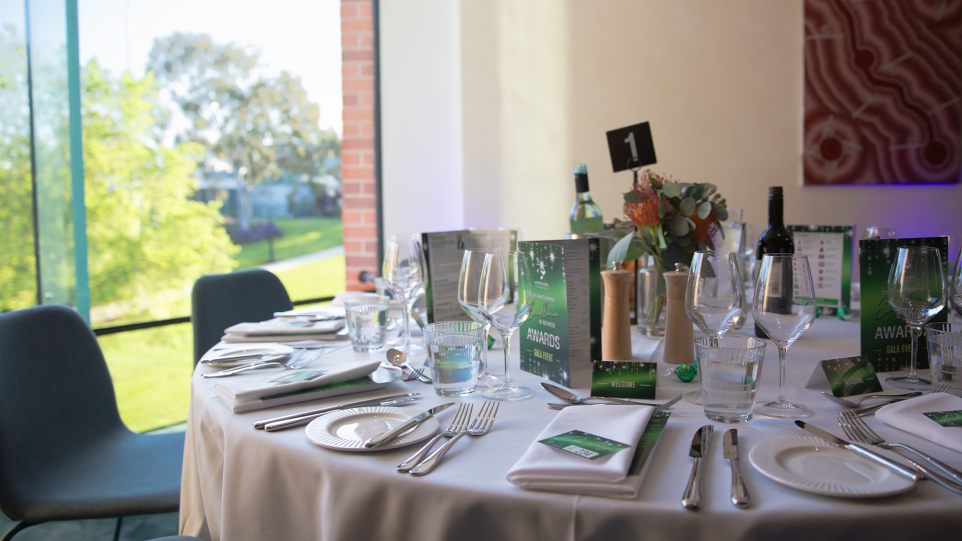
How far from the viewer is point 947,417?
86cm

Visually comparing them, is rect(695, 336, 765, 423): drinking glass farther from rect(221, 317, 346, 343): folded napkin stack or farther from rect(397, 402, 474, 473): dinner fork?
rect(221, 317, 346, 343): folded napkin stack

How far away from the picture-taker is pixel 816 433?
0.82 meters

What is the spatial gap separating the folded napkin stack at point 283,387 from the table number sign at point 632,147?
3.35 feet

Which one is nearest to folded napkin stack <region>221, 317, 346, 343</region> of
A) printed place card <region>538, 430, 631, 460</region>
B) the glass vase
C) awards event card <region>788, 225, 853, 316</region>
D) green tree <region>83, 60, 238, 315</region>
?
the glass vase

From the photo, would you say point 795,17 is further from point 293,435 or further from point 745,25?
point 293,435

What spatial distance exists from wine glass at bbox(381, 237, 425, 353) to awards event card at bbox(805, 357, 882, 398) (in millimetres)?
837

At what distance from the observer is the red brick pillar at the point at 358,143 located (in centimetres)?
368

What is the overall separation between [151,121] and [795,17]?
329 cm

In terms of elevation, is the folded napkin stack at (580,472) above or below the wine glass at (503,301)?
below

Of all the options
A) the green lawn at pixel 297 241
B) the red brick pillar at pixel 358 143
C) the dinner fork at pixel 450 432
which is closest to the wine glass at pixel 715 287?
the dinner fork at pixel 450 432

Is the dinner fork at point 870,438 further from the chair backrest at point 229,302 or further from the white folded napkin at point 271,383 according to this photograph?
the chair backrest at point 229,302

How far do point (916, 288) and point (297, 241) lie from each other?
332 centimetres

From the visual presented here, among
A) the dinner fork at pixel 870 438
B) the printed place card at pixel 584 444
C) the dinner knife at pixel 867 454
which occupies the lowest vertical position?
the dinner fork at pixel 870 438

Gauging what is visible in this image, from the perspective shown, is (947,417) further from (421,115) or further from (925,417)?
(421,115)
